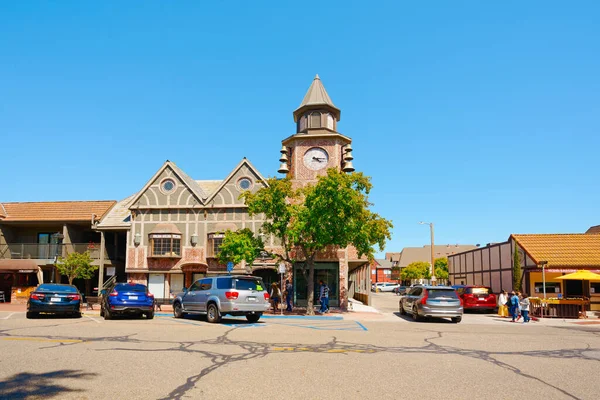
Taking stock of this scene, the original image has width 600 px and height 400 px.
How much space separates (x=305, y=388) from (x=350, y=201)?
657 inches

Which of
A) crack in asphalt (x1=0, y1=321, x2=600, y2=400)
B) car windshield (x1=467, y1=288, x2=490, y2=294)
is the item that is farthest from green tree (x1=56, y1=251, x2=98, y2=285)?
car windshield (x1=467, y1=288, x2=490, y2=294)

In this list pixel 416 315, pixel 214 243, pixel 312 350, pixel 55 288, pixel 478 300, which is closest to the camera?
pixel 312 350

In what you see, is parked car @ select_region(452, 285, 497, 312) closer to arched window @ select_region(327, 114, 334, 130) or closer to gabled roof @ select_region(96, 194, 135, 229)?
arched window @ select_region(327, 114, 334, 130)

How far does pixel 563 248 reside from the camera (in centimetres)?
3081

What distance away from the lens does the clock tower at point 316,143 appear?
107 feet

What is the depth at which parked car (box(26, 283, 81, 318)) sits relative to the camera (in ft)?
62.7

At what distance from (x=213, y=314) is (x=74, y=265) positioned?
17.5 m

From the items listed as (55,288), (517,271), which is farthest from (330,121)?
(55,288)

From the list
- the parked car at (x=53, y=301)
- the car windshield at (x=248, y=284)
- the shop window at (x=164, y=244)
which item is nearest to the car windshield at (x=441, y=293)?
the car windshield at (x=248, y=284)

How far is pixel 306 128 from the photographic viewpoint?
33.2 meters

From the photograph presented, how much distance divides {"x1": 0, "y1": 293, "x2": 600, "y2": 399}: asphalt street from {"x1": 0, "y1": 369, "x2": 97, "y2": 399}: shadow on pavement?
15mm

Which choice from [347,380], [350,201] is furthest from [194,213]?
[347,380]

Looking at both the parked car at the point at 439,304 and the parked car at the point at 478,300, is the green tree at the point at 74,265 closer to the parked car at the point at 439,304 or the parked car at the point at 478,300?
the parked car at the point at 439,304

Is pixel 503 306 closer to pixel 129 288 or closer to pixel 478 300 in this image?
pixel 478 300
